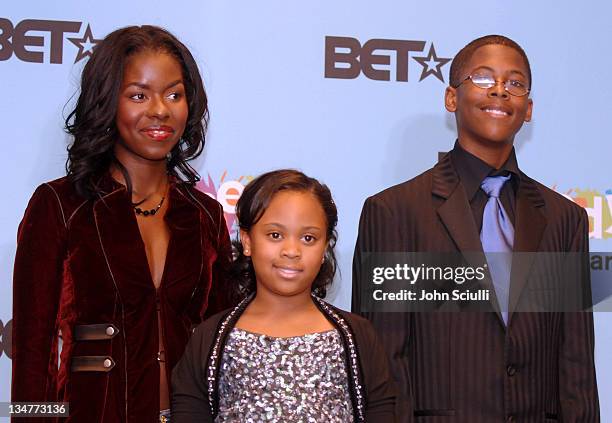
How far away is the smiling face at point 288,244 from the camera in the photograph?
2.09m

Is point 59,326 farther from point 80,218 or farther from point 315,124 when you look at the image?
point 315,124

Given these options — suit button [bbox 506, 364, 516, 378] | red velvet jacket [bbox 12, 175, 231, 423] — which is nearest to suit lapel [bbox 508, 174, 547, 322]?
suit button [bbox 506, 364, 516, 378]

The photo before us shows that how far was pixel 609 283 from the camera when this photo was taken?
2.95m

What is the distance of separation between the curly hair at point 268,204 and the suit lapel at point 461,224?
11.3 inches

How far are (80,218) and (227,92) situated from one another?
95cm

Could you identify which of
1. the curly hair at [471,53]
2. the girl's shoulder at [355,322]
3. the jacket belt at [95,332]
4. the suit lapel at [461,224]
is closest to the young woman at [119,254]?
the jacket belt at [95,332]

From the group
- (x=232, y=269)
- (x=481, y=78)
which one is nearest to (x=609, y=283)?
(x=481, y=78)

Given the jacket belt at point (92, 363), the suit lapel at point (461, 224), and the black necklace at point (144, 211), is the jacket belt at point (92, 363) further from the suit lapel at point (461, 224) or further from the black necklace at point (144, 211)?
the suit lapel at point (461, 224)

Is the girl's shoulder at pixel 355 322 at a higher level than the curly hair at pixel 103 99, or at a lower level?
lower

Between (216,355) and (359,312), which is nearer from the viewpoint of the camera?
(216,355)

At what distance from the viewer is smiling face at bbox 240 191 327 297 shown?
2.09m

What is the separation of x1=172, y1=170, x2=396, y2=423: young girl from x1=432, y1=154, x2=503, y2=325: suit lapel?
30cm

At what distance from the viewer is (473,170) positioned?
2.37 m

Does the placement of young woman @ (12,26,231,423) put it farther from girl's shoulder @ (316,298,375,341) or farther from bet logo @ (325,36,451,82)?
bet logo @ (325,36,451,82)
